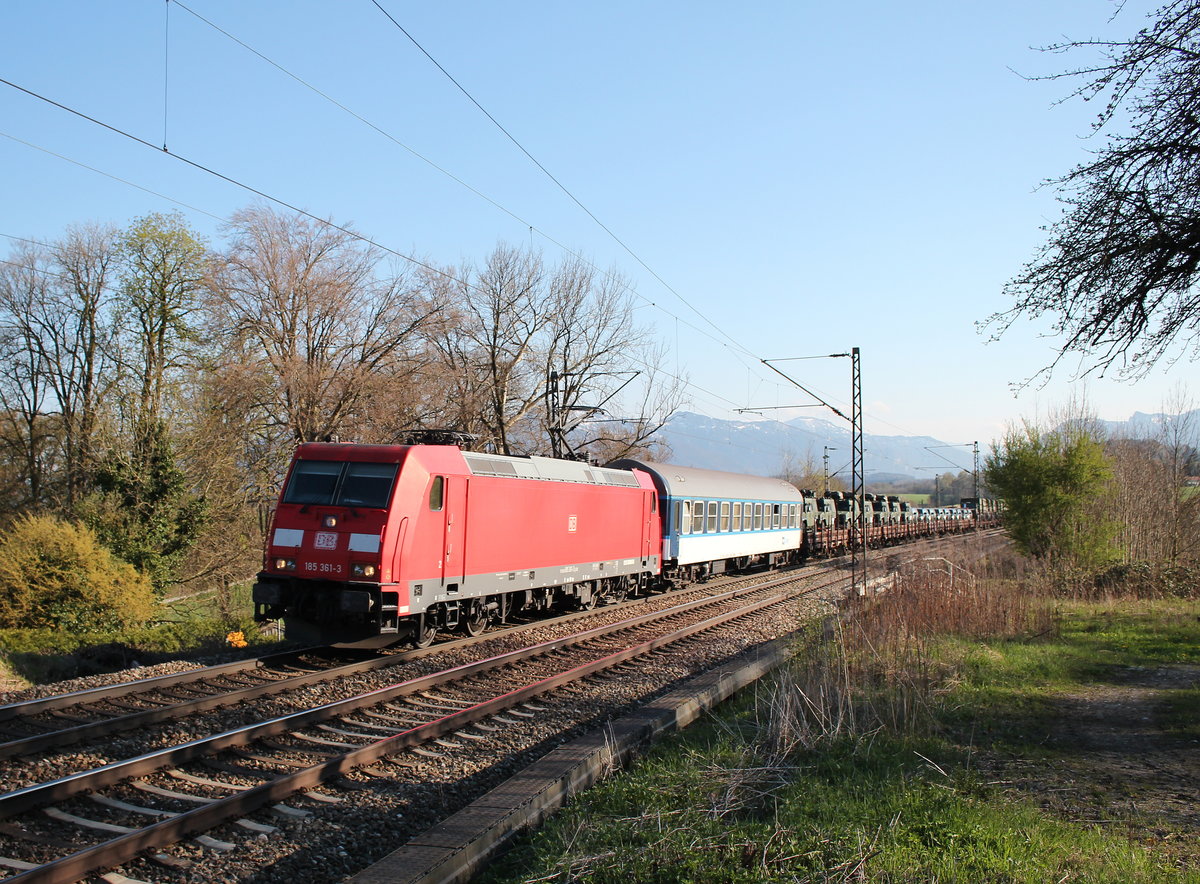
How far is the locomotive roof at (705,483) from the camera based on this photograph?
23.0 m

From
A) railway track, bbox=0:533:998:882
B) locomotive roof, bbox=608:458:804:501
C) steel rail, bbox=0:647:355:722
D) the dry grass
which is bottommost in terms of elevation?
railway track, bbox=0:533:998:882

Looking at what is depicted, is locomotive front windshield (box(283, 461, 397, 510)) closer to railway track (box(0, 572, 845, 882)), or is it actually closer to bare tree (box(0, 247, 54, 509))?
railway track (box(0, 572, 845, 882))

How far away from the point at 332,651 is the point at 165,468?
14.8 m

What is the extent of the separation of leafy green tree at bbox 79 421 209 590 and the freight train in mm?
12507

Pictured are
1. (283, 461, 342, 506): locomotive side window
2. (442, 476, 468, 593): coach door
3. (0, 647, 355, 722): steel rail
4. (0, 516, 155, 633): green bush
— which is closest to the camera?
(0, 647, 355, 722): steel rail

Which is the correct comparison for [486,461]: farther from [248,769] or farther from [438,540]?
[248,769]

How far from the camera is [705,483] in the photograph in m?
25.6

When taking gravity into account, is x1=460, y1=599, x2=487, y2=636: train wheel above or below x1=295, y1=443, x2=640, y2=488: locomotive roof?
below

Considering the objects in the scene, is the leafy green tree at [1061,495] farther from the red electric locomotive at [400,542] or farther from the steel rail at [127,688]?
the steel rail at [127,688]

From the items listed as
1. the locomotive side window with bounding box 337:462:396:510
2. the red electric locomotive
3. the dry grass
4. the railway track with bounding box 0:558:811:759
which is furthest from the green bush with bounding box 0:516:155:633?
the dry grass

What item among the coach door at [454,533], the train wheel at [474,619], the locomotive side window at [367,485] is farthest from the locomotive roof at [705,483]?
the locomotive side window at [367,485]

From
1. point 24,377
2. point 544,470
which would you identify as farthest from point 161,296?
point 544,470

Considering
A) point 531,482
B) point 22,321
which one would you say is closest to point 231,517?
point 22,321

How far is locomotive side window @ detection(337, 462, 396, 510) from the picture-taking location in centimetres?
1180
